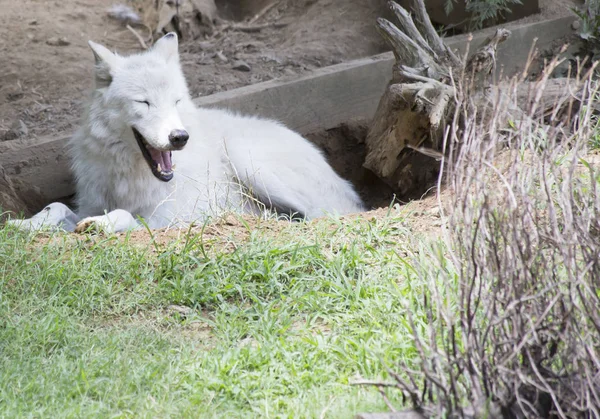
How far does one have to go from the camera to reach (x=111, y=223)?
4.75 metres

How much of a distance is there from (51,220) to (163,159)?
834mm

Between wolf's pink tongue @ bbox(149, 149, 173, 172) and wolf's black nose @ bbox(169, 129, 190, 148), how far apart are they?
0.35 metres

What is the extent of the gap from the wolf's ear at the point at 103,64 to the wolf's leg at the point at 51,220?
2.98 feet

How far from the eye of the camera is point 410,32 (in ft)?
18.5

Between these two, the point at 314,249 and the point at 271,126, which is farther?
Result: the point at 271,126

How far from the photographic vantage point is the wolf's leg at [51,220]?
473 cm

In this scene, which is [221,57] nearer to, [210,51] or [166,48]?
[210,51]

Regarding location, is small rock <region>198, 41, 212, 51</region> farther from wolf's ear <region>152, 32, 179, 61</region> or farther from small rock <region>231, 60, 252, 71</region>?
wolf's ear <region>152, 32, 179, 61</region>

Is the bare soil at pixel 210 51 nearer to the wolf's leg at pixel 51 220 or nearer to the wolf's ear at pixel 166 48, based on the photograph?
the wolf's leg at pixel 51 220

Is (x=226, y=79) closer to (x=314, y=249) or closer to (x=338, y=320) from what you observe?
(x=314, y=249)

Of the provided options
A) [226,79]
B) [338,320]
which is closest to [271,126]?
[226,79]

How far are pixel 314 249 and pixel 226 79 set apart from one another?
11.9 feet

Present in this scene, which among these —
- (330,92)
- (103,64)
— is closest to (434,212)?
(103,64)

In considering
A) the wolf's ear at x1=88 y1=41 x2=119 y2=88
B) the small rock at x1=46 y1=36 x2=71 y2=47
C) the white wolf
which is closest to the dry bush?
the white wolf
